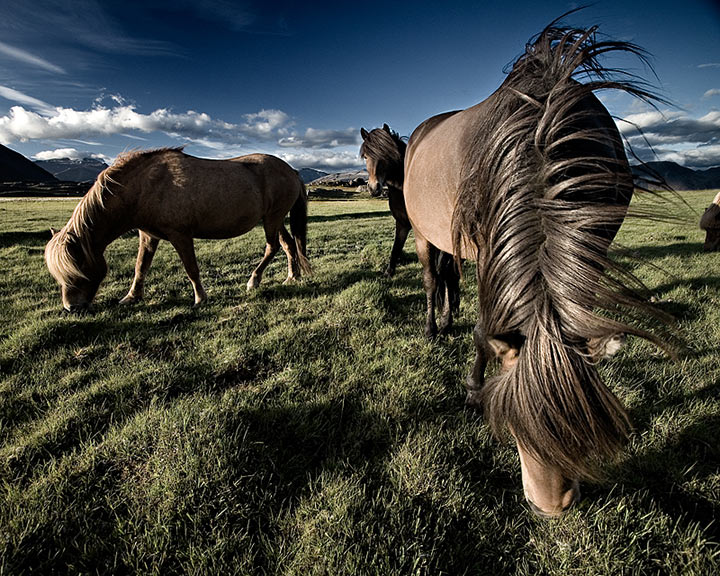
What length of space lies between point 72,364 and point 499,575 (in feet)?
12.8

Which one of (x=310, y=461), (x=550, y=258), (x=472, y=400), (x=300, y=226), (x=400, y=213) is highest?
(x=400, y=213)

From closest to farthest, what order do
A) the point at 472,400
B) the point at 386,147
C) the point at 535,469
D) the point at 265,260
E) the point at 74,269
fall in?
the point at 535,469
the point at 472,400
the point at 74,269
the point at 386,147
the point at 265,260

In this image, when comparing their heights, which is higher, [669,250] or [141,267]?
[141,267]

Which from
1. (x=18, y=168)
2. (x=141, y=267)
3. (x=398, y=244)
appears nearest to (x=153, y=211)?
(x=141, y=267)

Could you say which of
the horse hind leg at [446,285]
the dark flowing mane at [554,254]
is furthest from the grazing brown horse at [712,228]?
the dark flowing mane at [554,254]

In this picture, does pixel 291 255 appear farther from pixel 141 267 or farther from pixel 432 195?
pixel 432 195

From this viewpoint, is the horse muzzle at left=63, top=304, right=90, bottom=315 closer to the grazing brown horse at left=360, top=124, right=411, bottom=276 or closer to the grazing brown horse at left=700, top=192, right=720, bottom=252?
the grazing brown horse at left=360, top=124, right=411, bottom=276

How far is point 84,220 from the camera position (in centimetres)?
430

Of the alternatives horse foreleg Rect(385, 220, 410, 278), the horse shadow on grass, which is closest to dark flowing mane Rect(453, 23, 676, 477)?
horse foreleg Rect(385, 220, 410, 278)

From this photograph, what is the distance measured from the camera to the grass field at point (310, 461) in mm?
1502

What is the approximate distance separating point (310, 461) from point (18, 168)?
26886 cm

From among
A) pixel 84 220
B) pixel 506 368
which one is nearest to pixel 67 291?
pixel 84 220

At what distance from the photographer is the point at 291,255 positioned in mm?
6367

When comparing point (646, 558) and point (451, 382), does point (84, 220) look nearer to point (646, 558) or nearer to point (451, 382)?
point (451, 382)
